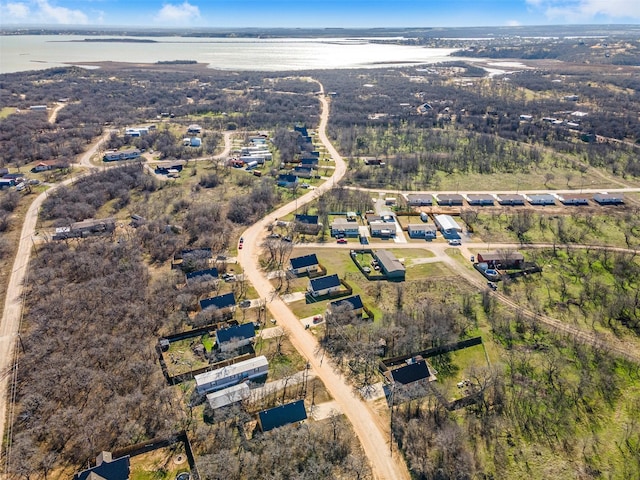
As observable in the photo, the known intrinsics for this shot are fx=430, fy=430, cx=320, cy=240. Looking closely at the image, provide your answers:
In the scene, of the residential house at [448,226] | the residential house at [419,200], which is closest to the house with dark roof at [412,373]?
the residential house at [448,226]

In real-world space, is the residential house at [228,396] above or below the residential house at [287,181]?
below

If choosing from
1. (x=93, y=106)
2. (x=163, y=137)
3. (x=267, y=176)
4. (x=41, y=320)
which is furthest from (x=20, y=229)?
(x=93, y=106)

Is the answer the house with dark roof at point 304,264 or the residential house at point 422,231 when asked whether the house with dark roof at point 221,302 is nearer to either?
the house with dark roof at point 304,264

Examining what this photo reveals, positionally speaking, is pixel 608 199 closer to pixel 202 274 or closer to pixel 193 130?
pixel 202 274

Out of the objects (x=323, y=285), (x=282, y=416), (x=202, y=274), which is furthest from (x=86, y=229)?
(x=282, y=416)

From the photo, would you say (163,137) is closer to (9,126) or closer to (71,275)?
(9,126)

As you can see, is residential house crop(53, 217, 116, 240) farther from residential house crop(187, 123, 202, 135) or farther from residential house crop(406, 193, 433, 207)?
residential house crop(187, 123, 202, 135)

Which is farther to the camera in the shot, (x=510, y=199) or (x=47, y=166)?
(x=47, y=166)
